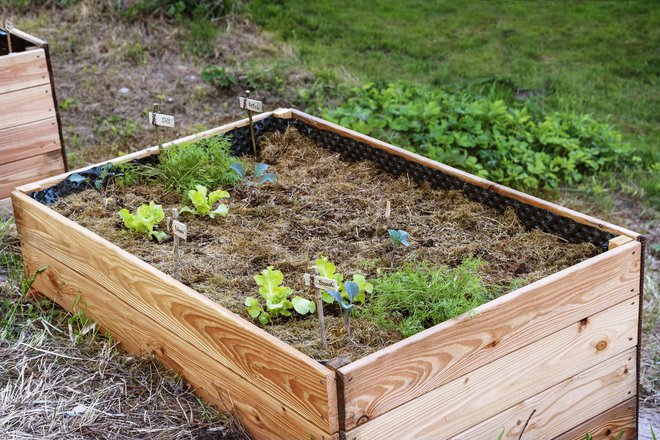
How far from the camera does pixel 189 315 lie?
254 cm

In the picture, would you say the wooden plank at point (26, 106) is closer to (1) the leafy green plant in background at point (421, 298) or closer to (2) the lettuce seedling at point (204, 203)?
(2) the lettuce seedling at point (204, 203)

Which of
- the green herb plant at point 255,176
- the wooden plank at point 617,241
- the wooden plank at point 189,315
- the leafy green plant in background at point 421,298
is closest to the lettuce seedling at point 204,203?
the green herb plant at point 255,176

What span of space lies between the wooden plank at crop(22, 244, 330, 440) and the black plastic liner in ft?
1.06

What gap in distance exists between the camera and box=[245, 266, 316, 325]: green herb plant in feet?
8.29

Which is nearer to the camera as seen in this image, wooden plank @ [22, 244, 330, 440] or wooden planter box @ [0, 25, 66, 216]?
wooden plank @ [22, 244, 330, 440]

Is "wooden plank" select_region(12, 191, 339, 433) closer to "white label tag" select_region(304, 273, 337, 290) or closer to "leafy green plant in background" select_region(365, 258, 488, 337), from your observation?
"white label tag" select_region(304, 273, 337, 290)

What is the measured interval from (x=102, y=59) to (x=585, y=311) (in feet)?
15.3

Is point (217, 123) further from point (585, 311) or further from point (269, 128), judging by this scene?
point (585, 311)

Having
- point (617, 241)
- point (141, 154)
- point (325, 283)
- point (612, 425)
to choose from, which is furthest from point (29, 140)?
point (612, 425)

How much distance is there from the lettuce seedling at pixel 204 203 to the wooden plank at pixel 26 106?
1.27m

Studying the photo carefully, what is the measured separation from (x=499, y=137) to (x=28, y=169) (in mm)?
2552

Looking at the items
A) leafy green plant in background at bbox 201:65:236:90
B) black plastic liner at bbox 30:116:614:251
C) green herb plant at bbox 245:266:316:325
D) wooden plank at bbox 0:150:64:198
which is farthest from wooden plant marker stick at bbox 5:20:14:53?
green herb plant at bbox 245:266:316:325

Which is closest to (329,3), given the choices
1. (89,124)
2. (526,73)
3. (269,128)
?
(526,73)

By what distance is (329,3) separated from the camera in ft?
24.4
